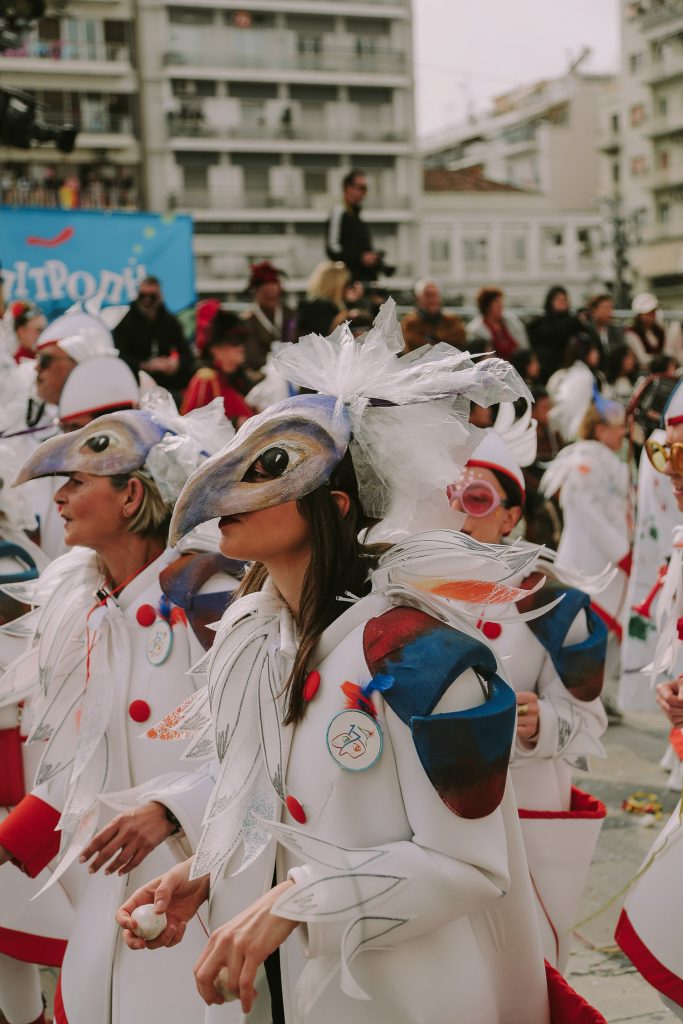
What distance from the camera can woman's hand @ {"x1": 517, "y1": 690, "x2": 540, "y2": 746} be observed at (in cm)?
302

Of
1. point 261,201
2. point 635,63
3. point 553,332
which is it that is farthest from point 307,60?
point 553,332

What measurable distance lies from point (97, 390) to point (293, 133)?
193ft

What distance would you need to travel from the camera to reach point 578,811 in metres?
3.16

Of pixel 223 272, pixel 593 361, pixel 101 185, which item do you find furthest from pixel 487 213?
pixel 593 361

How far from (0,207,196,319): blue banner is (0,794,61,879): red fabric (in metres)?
6.07

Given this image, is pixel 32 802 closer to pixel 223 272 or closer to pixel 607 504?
pixel 607 504

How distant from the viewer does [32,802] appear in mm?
2814

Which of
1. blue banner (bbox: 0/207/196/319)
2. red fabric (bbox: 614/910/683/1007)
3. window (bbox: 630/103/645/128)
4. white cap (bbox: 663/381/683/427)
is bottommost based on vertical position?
red fabric (bbox: 614/910/683/1007)

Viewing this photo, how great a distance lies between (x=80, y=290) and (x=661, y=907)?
7.14 m

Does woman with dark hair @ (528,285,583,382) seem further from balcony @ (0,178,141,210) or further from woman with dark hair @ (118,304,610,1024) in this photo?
balcony @ (0,178,141,210)

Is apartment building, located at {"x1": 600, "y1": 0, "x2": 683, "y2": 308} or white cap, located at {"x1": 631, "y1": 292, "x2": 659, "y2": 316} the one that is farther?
apartment building, located at {"x1": 600, "y1": 0, "x2": 683, "y2": 308}

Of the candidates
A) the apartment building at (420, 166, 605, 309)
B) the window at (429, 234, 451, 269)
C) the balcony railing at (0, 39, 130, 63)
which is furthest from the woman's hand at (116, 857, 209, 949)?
the window at (429, 234, 451, 269)

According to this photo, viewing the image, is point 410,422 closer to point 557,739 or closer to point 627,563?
point 557,739

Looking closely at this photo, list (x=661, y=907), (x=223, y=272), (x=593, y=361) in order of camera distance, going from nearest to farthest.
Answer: (x=661, y=907) < (x=593, y=361) < (x=223, y=272)
